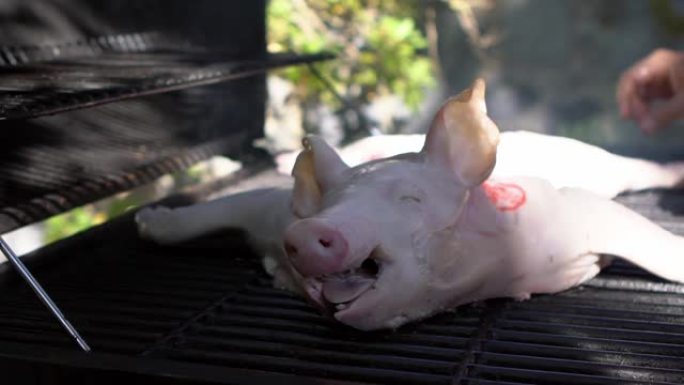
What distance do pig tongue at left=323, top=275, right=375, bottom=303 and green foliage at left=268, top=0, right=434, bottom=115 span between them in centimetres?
448

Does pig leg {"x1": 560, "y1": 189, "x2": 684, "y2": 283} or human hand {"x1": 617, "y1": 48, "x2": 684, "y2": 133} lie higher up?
human hand {"x1": 617, "y1": 48, "x2": 684, "y2": 133}

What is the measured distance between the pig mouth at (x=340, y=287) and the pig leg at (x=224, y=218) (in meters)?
0.50

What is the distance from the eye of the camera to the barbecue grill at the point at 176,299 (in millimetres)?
1696

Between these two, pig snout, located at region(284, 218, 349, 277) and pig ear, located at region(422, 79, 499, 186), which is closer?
pig snout, located at region(284, 218, 349, 277)

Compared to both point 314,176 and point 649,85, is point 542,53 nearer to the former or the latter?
point 649,85

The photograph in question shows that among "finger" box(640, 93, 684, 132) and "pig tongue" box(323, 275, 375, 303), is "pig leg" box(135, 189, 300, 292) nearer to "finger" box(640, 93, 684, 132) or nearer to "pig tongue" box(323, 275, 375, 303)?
"pig tongue" box(323, 275, 375, 303)

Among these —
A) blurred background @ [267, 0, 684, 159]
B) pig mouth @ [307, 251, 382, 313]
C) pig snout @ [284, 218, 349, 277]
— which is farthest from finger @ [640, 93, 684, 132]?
blurred background @ [267, 0, 684, 159]

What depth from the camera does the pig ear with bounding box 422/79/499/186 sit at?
6.57 ft

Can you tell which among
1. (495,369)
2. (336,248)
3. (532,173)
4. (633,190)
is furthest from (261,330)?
(633,190)

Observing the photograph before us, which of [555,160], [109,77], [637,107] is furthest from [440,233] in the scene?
[637,107]

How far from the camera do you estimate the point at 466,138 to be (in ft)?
6.61

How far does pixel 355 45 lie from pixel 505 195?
4.56 m

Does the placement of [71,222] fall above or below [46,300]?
above

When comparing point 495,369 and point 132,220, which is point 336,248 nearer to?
point 495,369
